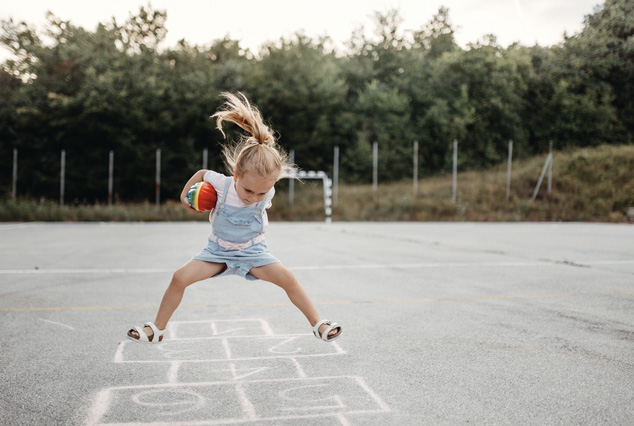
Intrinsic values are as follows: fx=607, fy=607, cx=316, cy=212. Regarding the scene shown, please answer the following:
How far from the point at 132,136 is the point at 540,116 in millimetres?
23253

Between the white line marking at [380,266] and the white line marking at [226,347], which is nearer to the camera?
the white line marking at [226,347]

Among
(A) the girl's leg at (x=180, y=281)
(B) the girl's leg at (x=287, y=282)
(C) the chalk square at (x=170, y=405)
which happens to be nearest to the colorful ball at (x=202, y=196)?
(A) the girl's leg at (x=180, y=281)

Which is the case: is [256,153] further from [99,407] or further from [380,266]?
[380,266]

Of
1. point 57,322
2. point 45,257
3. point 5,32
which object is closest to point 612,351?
point 57,322

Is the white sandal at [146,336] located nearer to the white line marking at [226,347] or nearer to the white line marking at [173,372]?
the white line marking at [173,372]

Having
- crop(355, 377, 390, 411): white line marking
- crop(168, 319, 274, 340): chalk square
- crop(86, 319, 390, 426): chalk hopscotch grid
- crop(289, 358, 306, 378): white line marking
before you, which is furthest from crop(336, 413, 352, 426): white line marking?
crop(168, 319, 274, 340): chalk square

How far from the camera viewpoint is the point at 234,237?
3.81 meters

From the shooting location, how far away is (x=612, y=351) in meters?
4.03

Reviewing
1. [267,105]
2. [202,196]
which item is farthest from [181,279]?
[267,105]

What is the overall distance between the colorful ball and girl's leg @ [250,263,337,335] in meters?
0.50

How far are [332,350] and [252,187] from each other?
1.26 m

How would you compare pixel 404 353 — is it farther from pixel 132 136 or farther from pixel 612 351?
pixel 132 136

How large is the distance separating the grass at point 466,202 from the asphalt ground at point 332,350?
16249 millimetres

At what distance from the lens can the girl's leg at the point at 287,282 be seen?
12.6 ft
